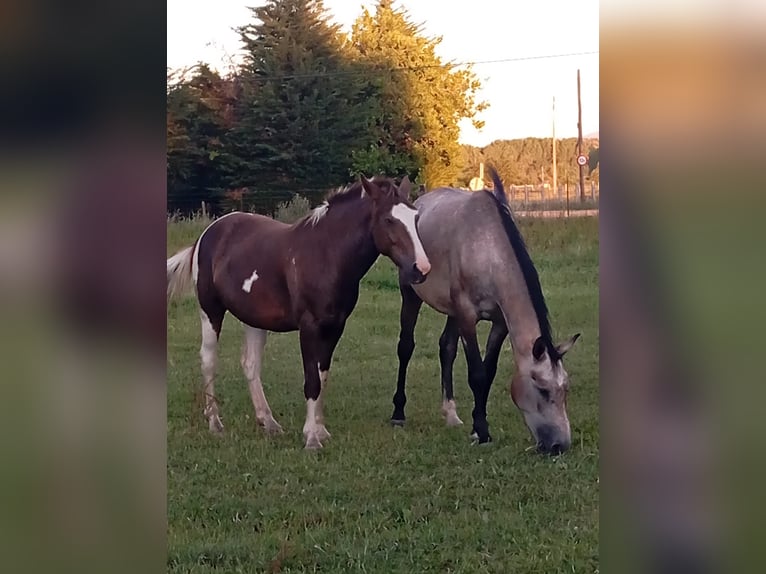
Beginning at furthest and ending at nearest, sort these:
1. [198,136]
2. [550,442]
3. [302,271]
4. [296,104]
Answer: [302,271] → [550,442] → [296,104] → [198,136]

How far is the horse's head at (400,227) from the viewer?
301cm

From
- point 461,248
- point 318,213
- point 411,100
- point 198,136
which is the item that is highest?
point 411,100

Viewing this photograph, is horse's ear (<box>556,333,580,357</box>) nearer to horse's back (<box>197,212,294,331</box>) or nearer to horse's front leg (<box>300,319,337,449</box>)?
horse's front leg (<box>300,319,337,449</box>)

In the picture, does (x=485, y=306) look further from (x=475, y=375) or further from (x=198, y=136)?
(x=198, y=136)

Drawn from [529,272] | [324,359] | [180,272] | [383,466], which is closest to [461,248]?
[529,272]

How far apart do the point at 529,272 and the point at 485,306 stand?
1.18ft

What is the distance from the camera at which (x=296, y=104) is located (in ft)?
9.85

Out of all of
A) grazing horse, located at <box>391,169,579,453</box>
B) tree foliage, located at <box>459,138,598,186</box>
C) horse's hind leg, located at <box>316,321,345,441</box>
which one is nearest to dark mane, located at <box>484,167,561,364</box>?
grazing horse, located at <box>391,169,579,453</box>

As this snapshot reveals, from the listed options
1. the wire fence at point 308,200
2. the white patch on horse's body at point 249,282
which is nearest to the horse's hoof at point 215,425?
the white patch on horse's body at point 249,282

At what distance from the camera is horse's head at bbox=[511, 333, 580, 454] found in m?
3.04

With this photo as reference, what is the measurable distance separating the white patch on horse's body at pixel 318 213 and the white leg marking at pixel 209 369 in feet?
2.44
